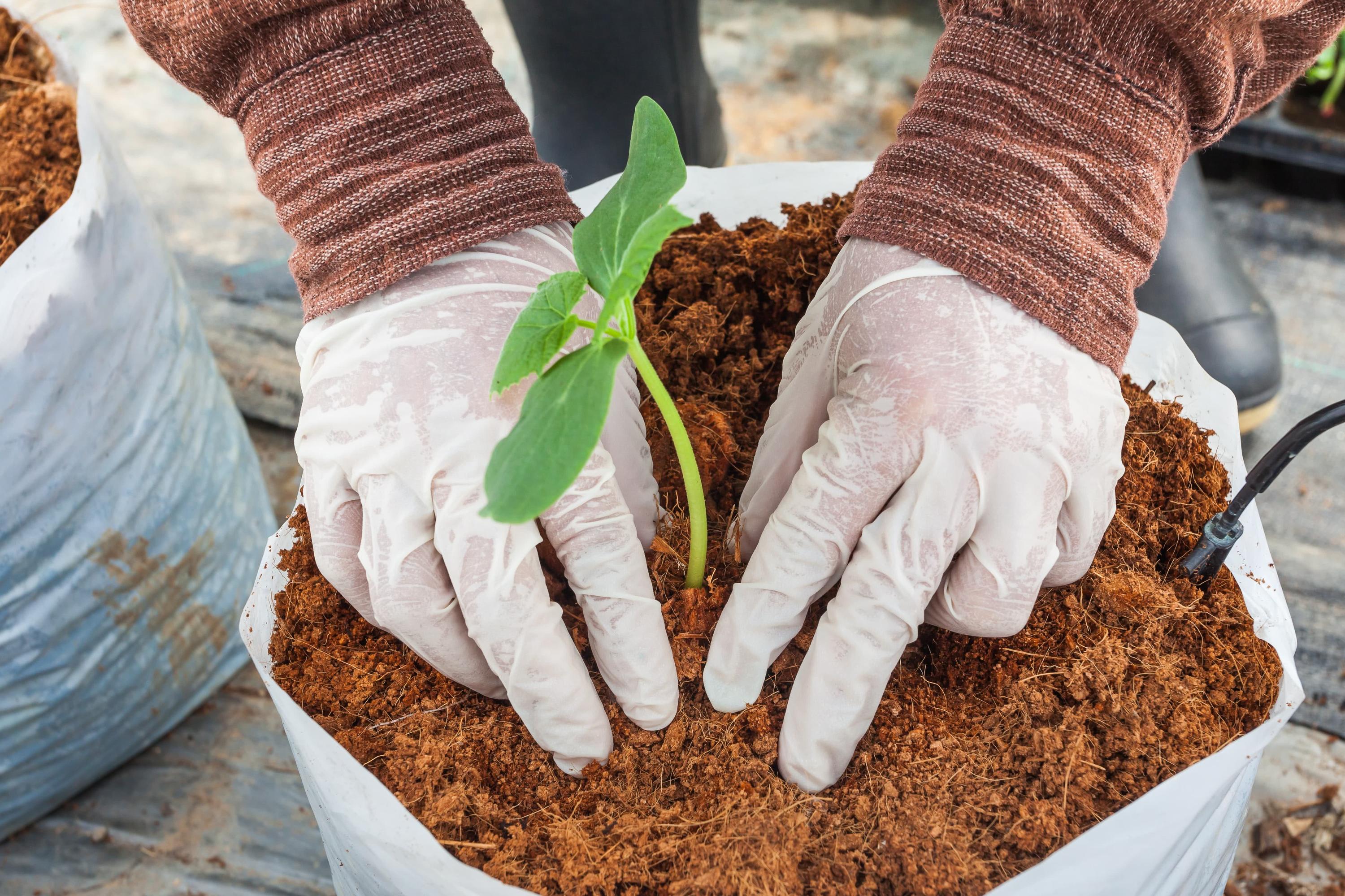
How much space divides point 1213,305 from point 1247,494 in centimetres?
81

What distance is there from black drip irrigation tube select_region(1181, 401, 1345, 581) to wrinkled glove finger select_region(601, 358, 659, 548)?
1.60ft

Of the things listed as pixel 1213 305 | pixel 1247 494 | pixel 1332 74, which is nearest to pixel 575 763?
pixel 1247 494

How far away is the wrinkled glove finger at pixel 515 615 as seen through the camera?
0.77m

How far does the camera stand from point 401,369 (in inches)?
31.1

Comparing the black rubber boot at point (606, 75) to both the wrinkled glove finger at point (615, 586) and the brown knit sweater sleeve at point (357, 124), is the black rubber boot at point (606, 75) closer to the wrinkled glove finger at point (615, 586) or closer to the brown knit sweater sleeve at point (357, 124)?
the brown knit sweater sleeve at point (357, 124)

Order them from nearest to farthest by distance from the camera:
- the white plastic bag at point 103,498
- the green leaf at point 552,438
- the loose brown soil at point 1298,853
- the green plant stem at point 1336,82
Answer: the green leaf at point 552,438 < the white plastic bag at point 103,498 < the loose brown soil at point 1298,853 < the green plant stem at point 1336,82

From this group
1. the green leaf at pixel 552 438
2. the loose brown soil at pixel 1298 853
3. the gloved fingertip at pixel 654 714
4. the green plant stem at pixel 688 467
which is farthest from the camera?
the loose brown soil at pixel 1298 853

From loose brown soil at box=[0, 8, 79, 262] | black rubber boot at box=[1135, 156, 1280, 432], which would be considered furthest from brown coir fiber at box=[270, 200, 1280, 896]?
black rubber boot at box=[1135, 156, 1280, 432]

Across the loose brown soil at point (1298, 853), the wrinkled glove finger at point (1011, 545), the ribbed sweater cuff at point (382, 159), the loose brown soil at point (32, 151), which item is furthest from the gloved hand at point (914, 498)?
the loose brown soil at point (32, 151)

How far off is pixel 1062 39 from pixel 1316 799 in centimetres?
97

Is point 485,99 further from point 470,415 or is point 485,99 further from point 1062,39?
point 1062,39

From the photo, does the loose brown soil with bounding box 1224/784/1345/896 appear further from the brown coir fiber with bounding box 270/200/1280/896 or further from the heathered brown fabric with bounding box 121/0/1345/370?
the heathered brown fabric with bounding box 121/0/1345/370

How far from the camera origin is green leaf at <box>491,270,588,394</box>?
2.21 feet

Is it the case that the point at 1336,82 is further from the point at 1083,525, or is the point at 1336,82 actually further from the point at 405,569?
the point at 405,569
